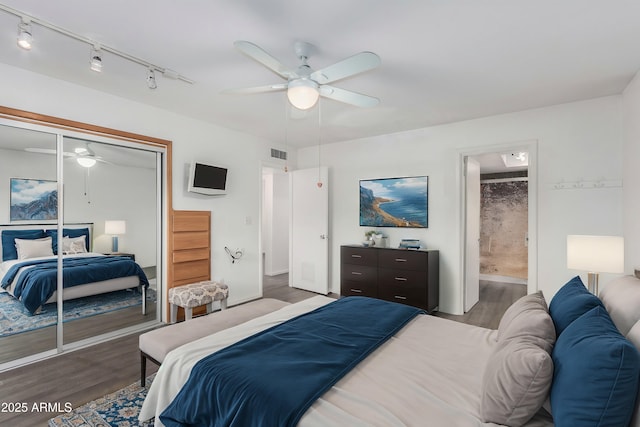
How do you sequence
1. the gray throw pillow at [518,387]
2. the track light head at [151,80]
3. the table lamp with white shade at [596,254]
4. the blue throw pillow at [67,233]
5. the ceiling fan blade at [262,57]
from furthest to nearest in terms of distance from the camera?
the blue throw pillow at [67,233]
the track light head at [151,80]
the table lamp with white shade at [596,254]
the ceiling fan blade at [262,57]
the gray throw pillow at [518,387]

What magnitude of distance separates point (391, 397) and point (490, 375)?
411 mm

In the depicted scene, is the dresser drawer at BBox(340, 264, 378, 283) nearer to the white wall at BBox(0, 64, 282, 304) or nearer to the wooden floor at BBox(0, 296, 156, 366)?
the white wall at BBox(0, 64, 282, 304)

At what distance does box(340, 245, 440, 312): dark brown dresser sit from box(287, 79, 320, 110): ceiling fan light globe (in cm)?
260

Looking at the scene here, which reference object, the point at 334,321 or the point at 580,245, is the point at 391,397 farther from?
the point at 580,245

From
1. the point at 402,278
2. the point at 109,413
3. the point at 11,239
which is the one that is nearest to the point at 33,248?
the point at 11,239

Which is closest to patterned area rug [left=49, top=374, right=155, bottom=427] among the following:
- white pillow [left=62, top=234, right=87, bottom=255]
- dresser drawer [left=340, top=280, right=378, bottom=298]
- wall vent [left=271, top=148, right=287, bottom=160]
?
white pillow [left=62, top=234, right=87, bottom=255]

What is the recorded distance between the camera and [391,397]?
134 cm

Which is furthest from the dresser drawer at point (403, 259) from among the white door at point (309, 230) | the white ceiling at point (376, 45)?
the white ceiling at point (376, 45)

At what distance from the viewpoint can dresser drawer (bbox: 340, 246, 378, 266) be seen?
4.43 meters

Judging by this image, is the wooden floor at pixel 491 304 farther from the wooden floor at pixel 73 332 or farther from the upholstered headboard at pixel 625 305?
the wooden floor at pixel 73 332

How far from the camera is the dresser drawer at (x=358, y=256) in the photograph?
14.5 ft

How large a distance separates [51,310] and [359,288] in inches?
138

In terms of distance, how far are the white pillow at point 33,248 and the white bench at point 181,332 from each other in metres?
1.42

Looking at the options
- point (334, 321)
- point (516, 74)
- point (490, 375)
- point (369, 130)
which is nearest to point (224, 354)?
point (334, 321)
